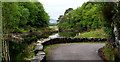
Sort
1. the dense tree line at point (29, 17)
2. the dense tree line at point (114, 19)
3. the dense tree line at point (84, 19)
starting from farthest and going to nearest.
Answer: the dense tree line at point (84, 19)
the dense tree line at point (29, 17)
the dense tree line at point (114, 19)

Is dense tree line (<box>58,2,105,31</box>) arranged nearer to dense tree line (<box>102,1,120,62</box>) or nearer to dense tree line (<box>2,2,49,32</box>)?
dense tree line (<box>2,2,49,32</box>)

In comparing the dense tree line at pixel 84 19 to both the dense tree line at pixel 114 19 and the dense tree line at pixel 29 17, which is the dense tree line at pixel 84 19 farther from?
the dense tree line at pixel 114 19

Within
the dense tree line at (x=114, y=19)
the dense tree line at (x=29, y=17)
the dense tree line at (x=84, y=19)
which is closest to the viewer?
the dense tree line at (x=114, y=19)

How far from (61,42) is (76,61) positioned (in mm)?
6402

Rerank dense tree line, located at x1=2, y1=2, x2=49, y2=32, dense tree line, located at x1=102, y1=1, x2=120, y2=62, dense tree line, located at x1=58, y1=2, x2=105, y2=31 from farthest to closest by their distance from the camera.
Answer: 1. dense tree line, located at x1=58, y1=2, x2=105, y2=31
2. dense tree line, located at x1=2, y1=2, x2=49, y2=32
3. dense tree line, located at x1=102, y1=1, x2=120, y2=62

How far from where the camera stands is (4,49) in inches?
387

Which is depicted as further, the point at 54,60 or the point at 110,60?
the point at 54,60

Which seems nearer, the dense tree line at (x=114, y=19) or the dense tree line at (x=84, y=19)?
the dense tree line at (x=114, y=19)

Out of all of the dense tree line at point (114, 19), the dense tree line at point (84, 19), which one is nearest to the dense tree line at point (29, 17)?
the dense tree line at point (84, 19)

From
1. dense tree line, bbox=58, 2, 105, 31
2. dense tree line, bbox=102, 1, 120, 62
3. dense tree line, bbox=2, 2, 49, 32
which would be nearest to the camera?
dense tree line, bbox=102, 1, 120, 62

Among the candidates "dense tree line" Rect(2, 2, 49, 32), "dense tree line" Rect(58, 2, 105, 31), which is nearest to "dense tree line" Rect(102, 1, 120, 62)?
"dense tree line" Rect(2, 2, 49, 32)

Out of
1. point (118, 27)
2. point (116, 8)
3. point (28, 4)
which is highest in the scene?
point (28, 4)

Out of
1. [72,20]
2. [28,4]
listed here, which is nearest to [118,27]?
[28,4]

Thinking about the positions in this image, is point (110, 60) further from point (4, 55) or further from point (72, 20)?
point (72, 20)
